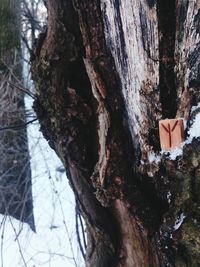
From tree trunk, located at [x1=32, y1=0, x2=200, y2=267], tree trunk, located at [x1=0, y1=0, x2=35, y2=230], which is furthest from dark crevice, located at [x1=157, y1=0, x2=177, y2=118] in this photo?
tree trunk, located at [x1=0, y1=0, x2=35, y2=230]

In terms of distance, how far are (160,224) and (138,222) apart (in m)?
0.10

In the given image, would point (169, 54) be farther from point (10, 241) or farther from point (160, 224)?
point (10, 241)

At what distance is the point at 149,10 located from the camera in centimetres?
143

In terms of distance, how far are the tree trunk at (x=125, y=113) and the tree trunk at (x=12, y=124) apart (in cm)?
451

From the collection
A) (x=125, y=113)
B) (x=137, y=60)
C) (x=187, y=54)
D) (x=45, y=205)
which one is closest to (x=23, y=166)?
(x=45, y=205)

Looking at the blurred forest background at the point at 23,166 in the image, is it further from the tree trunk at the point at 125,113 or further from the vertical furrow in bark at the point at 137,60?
the vertical furrow in bark at the point at 137,60

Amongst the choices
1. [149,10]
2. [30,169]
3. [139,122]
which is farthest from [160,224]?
[30,169]

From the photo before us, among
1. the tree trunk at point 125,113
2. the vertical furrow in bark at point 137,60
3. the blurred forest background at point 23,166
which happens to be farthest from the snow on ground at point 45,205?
the vertical furrow in bark at point 137,60

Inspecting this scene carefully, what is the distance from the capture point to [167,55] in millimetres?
1465

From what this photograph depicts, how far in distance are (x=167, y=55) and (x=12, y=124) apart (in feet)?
16.5

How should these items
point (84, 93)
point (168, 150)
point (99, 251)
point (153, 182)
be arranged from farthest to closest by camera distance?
point (99, 251) → point (84, 93) → point (153, 182) → point (168, 150)

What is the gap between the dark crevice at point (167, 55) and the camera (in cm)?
144

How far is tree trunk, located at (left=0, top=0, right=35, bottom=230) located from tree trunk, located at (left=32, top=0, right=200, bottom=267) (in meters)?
4.51

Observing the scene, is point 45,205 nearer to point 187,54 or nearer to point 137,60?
point 137,60
